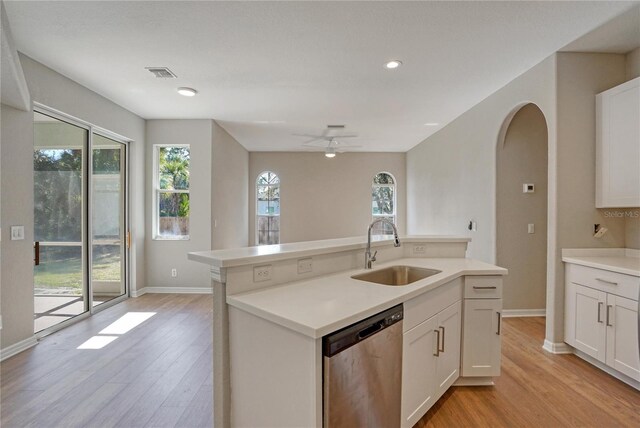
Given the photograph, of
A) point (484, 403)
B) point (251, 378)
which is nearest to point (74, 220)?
point (251, 378)

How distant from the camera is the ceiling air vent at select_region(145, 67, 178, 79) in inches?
114

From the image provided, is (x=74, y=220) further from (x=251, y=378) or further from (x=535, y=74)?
(x=535, y=74)

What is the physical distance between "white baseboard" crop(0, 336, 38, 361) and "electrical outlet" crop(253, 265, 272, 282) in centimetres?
273

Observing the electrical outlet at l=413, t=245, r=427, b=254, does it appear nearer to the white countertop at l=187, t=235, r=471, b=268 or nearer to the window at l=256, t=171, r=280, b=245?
the white countertop at l=187, t=235, r=471, b=268

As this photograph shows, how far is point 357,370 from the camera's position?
123cm

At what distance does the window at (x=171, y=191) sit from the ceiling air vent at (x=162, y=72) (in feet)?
5.44

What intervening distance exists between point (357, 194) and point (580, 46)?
17.2 ft

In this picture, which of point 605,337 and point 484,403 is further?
point 605,337

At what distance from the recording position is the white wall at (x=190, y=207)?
4.50m

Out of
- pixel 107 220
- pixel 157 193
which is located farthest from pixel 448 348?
pixel 157 193

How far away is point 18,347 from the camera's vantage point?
8.63 ft

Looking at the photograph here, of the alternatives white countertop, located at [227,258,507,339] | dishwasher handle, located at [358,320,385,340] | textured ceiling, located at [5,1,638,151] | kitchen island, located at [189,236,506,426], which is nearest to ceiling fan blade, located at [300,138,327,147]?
textured ceiling, located at [5,1,638,151]

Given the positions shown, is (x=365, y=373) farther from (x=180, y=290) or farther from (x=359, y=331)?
(x=180, y=290)

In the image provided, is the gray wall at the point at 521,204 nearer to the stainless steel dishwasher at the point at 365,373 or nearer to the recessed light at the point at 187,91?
the stainless steel dishwasher at the point at 365,373
